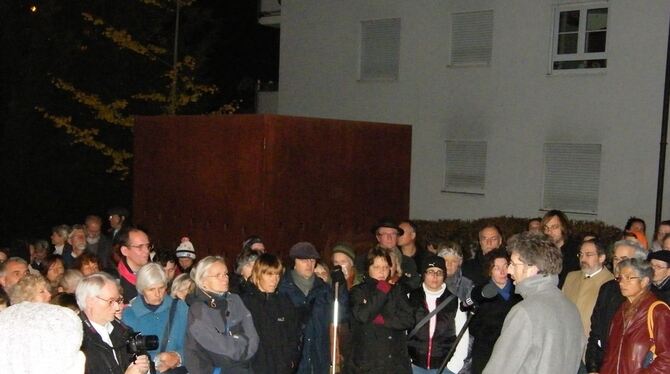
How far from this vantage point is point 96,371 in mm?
4539

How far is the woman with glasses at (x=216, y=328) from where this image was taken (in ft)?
19.5

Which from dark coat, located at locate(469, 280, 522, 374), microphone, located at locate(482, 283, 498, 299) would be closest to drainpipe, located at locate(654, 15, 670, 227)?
dark coat, located at locate(469, 280, 522, 374)

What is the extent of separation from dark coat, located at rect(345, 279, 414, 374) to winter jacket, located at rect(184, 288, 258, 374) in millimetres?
1135

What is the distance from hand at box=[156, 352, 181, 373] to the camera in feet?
19.6

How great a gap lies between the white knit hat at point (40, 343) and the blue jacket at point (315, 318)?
4133mm

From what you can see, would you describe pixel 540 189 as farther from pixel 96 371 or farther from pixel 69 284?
pixel 96 371

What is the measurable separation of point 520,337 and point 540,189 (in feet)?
41.3

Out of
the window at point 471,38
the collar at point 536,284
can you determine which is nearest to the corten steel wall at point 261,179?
the window at point 471,38

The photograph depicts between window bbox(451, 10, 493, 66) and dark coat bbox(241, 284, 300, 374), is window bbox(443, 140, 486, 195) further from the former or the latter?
dark coat bbox(241, 284, 300, 374)

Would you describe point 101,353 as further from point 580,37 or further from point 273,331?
point 580,37

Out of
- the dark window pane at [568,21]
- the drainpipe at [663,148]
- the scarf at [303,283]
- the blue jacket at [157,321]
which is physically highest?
the dark window pane at [568,21]

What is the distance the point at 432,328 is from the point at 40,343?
464 cm

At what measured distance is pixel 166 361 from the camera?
236 inches

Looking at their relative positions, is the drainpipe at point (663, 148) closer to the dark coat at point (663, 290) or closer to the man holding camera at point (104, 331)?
the dark coat at point (663, 290)
